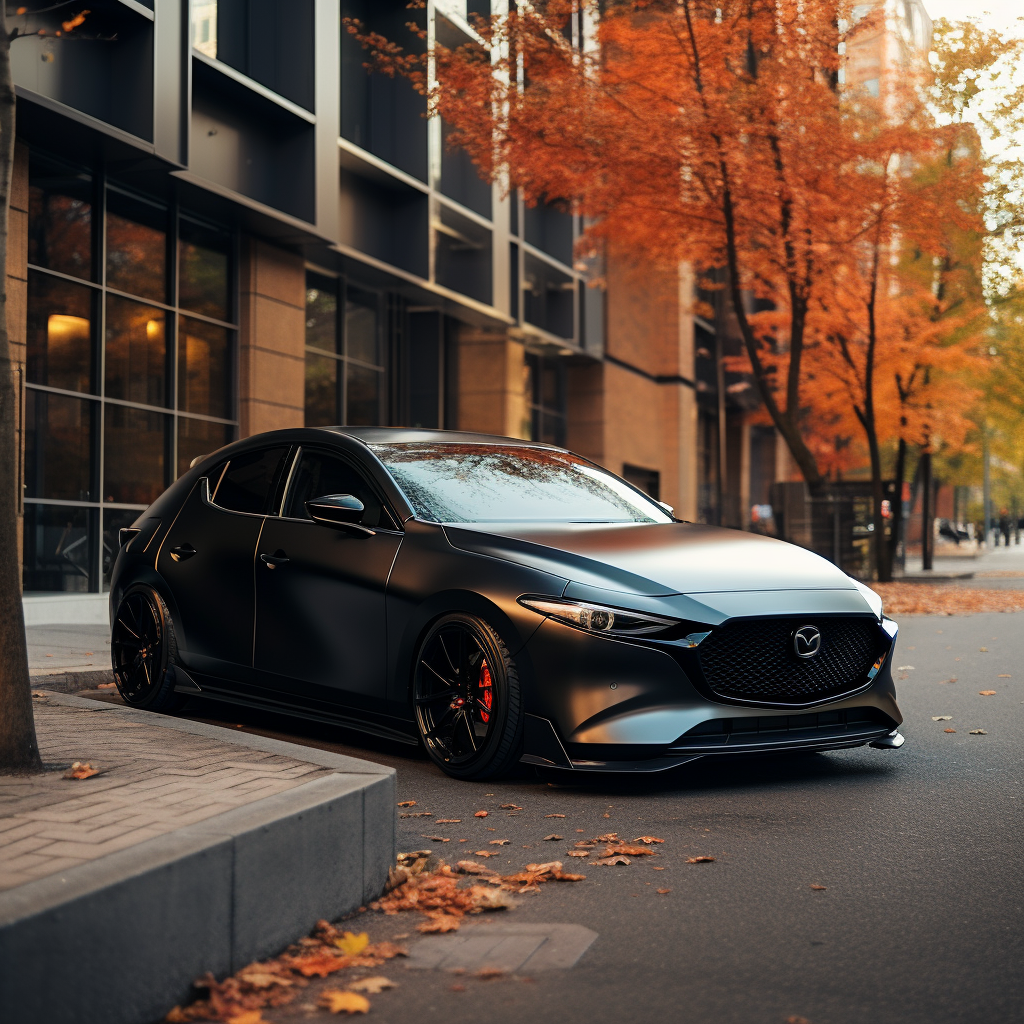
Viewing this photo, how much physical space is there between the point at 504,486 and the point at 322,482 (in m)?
0.93

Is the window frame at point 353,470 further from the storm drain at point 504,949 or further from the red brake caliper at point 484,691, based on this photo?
the storm drain at point 504,949

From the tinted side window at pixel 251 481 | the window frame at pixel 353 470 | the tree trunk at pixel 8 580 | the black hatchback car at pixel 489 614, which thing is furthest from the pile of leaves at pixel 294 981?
the tinted side window at pixel 251 481

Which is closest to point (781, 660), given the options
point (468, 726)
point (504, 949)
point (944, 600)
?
point (468, 726)

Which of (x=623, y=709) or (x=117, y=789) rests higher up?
(x=623, y=709)

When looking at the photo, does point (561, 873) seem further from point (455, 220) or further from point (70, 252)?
point (455, 220)

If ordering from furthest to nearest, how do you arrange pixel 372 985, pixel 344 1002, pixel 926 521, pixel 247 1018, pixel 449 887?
pixel 926 521 < pixel 449 887 < pixel 372 985 < pixel 344 1002 < pixel 247 1018

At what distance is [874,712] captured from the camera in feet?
21.1

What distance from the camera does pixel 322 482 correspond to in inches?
287

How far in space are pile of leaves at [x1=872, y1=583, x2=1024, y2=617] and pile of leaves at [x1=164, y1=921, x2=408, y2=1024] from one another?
14965 millimetres

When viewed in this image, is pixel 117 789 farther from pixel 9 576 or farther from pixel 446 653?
pixel 446 653

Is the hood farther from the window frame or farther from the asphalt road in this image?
the asphalt road

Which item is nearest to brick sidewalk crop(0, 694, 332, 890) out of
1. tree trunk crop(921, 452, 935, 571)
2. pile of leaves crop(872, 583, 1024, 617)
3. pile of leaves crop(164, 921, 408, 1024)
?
pile of leaves crop(164, 921, 408, 1024)

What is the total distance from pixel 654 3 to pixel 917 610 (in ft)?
28.4

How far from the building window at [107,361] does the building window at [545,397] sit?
41.1 feet
